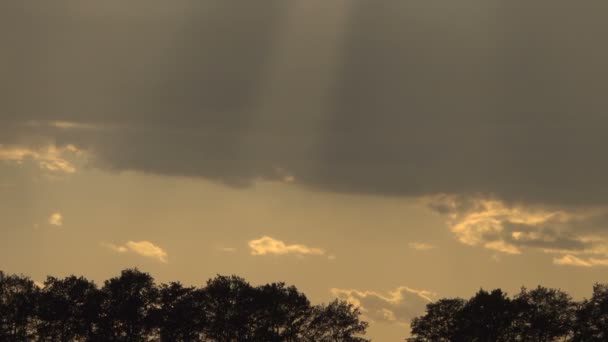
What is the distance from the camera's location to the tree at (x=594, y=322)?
19462cm

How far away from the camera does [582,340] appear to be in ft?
645

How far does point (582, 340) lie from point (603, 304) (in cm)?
819

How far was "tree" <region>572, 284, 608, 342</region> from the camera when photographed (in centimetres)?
19462

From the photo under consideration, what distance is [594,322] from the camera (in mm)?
196750

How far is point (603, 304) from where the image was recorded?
7721 inches
